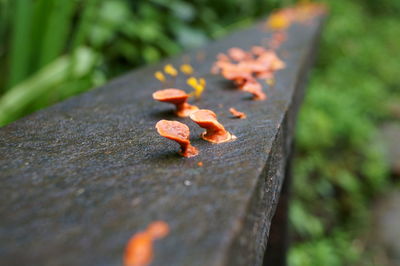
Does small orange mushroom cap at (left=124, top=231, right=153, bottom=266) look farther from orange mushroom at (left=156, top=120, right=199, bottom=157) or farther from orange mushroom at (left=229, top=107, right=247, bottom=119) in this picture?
orange mushroom at (left=229, top=107, right=247, bottom=119)

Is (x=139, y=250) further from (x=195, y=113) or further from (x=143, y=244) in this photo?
(x=195, y=113)

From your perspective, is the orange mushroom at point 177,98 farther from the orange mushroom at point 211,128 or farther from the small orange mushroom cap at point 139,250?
the small orange mushroom cap at point 139,250

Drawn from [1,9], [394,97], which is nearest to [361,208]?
[394,97]

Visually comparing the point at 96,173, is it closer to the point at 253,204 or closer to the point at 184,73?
the point at 253,204

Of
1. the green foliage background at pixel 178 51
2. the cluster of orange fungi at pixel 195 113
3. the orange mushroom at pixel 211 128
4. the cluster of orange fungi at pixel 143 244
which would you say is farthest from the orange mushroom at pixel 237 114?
the green foliage background at pixel 178 51

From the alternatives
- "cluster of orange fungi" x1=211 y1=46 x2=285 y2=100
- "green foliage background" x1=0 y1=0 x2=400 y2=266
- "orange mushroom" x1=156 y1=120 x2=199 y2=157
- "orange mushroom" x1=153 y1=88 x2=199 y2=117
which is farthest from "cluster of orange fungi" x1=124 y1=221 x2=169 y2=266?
"green foliage background" x1=0 y1=0 x2=400 y2=266

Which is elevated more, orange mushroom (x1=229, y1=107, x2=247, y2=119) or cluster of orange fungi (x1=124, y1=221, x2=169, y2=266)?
cluster of orange fungi (x1=124, y1=221, x2=169, y2=266)

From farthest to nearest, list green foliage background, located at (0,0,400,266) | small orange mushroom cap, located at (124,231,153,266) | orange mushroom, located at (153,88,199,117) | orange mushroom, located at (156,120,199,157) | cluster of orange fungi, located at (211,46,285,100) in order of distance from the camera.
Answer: green foliage background, located at (0,0,400,266), cluster of orange fungi, located at (211,46,285,100), orange mushroom, located at (153,88,199,117), orange mushroom, located at (156,120,199,157), small orange mushroom cap, located at (124,231,153,266)

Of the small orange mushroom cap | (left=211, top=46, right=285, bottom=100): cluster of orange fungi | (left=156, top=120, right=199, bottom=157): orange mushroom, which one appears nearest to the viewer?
the small orange mushroom cap
